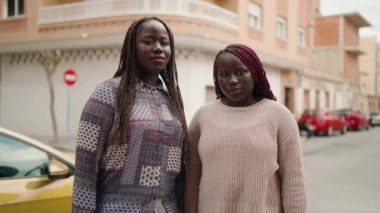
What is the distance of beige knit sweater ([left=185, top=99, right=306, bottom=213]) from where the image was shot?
2203 mm

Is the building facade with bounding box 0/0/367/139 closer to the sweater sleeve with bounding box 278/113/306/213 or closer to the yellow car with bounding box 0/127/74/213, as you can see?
the yellow car with bounding box 0/127/74/213

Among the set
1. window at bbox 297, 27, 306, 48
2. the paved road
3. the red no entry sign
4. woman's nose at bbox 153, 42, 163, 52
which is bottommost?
the paved road

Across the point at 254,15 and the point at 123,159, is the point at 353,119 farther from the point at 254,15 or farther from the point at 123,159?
the point at 123,159

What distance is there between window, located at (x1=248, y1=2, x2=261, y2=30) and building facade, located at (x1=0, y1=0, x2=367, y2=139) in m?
0.05

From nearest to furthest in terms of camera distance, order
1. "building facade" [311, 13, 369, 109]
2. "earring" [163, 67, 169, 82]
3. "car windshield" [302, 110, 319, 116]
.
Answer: "earring" [163, 67, 169, 82], "car windshield" [302, 110, 319, 116], "building facade" [311, 13, 369, 109]

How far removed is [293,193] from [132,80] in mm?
902

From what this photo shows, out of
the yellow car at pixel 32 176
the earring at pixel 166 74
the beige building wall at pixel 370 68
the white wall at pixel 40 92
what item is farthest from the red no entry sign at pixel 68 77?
the beige building wall at pixel 370 68

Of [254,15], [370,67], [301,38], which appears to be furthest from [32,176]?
[370,67]

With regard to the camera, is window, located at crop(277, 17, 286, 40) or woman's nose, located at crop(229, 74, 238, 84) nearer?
woman's nose, located at crop(229, 74, 238, 84)

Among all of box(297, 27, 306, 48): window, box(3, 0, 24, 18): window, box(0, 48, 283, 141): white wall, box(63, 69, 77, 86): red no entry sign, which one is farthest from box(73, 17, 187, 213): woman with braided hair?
box(297, 27, 306, 48): window

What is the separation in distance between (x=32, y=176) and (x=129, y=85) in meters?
1.50

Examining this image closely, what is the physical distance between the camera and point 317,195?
796 centimetres

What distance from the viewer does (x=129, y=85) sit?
7.36ft

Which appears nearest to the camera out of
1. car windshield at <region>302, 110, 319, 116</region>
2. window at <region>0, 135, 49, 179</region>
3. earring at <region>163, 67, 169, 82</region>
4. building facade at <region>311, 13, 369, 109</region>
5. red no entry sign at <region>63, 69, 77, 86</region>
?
earring at <region>163, 67, 169, 82</region>
